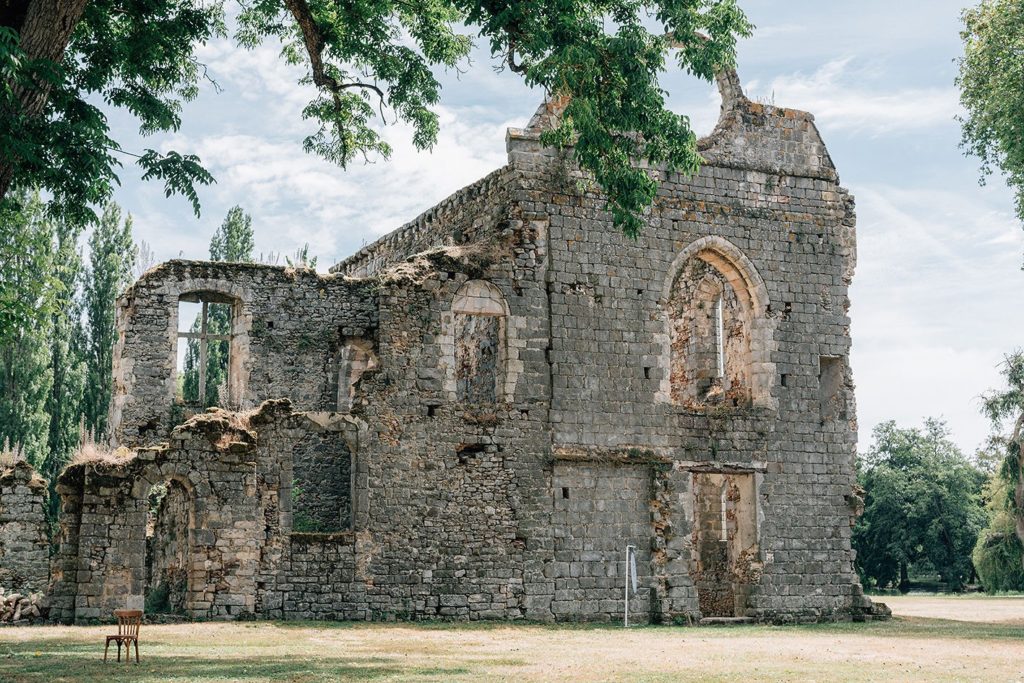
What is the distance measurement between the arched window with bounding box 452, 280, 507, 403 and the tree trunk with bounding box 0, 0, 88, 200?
9.17m

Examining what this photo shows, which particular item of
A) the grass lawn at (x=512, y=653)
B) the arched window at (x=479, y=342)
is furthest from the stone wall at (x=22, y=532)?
the arched window at (x=479, y=342)

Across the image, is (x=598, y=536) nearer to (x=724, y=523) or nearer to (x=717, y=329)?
(x=724, y=523)

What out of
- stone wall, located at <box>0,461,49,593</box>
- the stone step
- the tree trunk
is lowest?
the stone step

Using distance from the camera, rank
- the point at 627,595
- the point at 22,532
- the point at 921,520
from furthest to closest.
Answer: the point at 921,520 < the point at 22,532 < the point at 627,595

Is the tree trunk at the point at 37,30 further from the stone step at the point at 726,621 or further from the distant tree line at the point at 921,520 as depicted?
the distant tree line at the point at 921,520

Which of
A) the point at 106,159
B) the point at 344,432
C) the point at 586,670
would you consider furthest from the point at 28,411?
the point at 586,670

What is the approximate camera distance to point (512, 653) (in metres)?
14.4

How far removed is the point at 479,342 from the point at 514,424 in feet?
9.84

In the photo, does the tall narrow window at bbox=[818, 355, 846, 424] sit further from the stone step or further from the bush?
the bush

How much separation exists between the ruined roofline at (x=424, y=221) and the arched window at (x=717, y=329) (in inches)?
140

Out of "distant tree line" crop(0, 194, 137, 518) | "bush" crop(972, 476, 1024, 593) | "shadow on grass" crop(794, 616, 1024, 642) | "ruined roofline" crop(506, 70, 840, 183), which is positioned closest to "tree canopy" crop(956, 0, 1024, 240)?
"ruined roofline" crop(506, 70, 840, 183)

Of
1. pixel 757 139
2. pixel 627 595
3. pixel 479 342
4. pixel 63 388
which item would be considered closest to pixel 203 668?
pixel 627 595

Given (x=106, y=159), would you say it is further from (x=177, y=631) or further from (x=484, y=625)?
(x=484, y=625)

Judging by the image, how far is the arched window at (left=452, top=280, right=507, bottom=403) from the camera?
2038 centimetres
